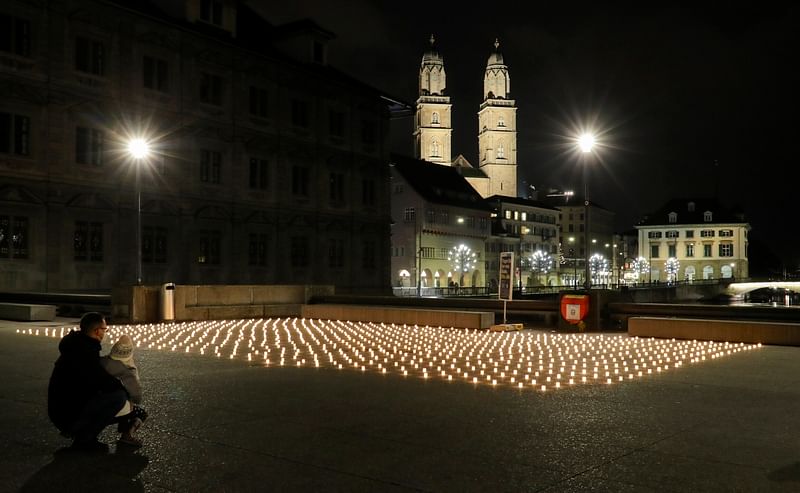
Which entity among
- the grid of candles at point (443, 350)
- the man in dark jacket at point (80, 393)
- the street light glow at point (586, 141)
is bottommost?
the grid of candles at point (443, 350)

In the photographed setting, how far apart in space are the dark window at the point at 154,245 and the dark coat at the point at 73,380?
35.0m

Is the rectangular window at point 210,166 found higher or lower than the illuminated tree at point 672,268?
higher

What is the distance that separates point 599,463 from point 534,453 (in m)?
0.71

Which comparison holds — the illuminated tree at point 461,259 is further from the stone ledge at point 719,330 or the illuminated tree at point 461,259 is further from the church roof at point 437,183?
the stone ledge at point 719,330

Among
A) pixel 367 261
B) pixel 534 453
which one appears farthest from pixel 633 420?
pixel 367 261

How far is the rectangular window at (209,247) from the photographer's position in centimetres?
4438

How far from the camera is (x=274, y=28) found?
55.2 m

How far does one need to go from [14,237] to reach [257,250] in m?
15.8

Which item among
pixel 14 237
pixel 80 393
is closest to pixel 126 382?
pixel 80 393

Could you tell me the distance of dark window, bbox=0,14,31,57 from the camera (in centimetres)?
3484

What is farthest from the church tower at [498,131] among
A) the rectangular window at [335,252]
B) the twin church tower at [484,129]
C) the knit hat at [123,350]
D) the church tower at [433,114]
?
the knit hat at [123,350]

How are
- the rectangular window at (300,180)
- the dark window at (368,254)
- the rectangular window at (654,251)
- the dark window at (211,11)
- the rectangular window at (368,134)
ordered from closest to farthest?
the dark window at (211,11), the rectangular window at (300,180), the dark window at (368,254), the rectangular window at (368,134), the rectangular window at (654,251)

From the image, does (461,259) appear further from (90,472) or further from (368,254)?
(90,472)

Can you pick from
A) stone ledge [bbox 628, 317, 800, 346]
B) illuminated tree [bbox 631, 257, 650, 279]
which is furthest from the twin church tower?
stone ledge [bbox 628, 317, 800, 346]
